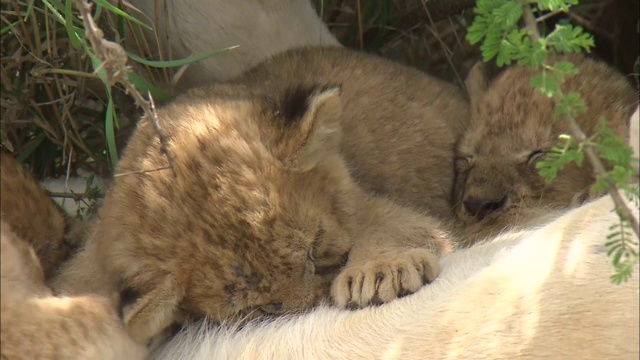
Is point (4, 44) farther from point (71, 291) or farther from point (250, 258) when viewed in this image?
point (250, 258)

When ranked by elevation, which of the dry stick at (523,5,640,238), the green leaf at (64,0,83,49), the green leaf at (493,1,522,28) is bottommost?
the green leaf at (64,0,83,49)

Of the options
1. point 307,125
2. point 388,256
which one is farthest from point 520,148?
point 307,125

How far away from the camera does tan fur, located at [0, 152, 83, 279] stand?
8.54 ft

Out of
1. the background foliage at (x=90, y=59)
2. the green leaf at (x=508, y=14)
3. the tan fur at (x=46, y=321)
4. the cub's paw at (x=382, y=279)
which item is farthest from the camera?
the background foliage at (x=90, y=59)

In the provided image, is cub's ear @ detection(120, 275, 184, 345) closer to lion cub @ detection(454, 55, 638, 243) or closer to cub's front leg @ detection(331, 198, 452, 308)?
cub's front leg @ detection(331, 198, 452, 308)

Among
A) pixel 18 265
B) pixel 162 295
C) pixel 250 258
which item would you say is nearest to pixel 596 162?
pixel 250 258

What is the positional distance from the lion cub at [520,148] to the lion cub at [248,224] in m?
0.18

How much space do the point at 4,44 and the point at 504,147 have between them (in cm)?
174

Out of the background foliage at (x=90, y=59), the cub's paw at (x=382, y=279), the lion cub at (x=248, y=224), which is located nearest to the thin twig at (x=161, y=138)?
the lion cub at (x=248, y=224)

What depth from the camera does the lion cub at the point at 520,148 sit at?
2.62 meters

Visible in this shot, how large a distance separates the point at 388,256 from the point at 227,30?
1135mm

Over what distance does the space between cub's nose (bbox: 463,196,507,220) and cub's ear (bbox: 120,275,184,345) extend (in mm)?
877

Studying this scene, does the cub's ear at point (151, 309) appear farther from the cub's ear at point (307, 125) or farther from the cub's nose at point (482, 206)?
the cub's nose at point (482, 206)

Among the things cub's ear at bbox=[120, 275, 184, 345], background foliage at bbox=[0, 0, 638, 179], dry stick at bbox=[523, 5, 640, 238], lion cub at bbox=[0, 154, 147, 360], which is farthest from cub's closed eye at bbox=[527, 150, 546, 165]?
lion cub at bbox=[0, 154, 147, 360]
